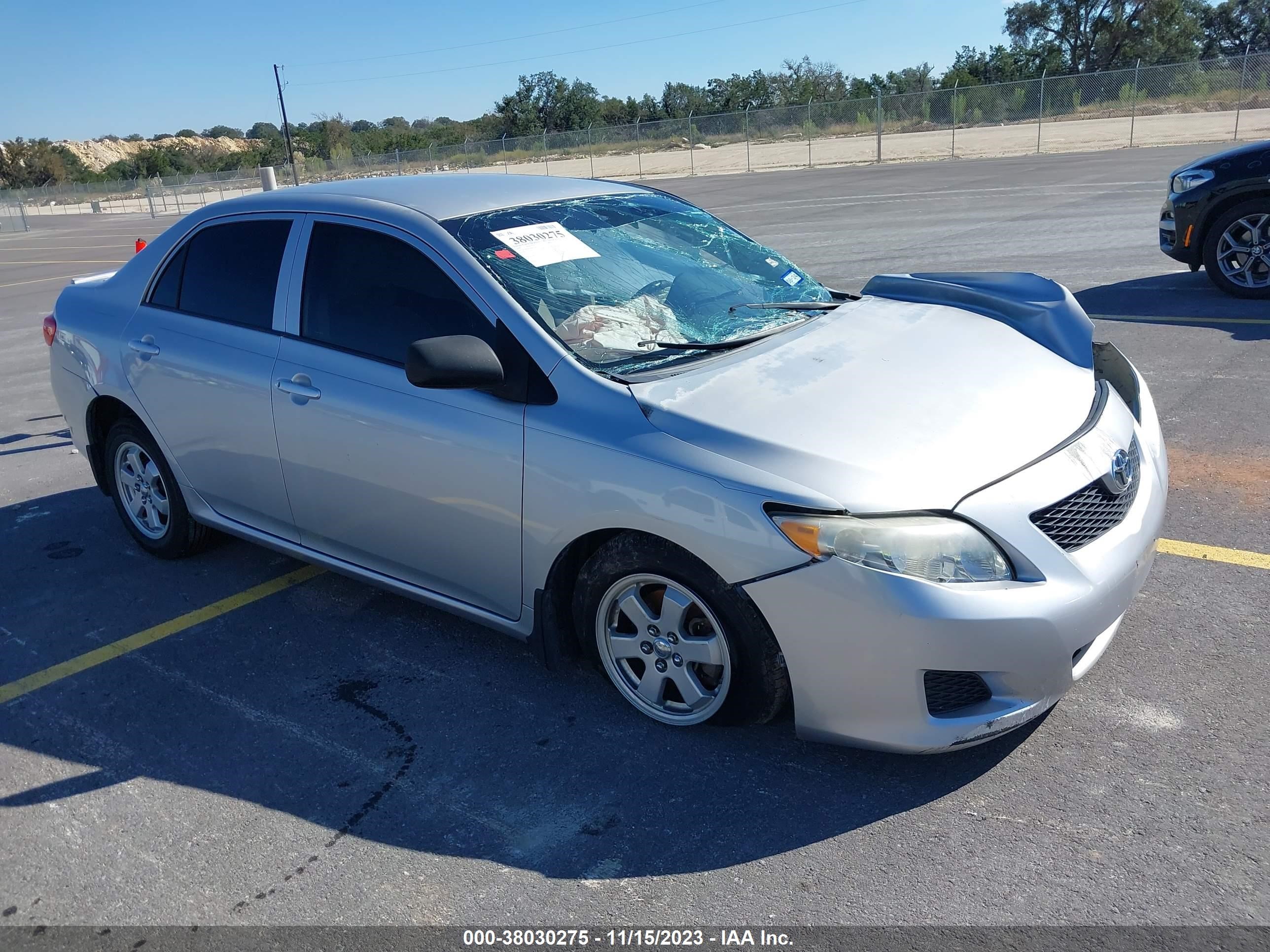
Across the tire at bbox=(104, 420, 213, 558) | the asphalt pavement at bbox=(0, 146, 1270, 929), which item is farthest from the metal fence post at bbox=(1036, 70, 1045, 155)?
the tire at bbox=(104, 420, 213, 558)

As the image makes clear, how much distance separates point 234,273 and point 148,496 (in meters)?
1.34

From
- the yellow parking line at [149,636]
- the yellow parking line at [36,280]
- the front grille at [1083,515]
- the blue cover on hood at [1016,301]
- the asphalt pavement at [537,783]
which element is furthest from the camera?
the yellow parking line at [36,280]

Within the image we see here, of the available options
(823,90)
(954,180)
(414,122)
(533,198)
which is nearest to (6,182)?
(414,122)

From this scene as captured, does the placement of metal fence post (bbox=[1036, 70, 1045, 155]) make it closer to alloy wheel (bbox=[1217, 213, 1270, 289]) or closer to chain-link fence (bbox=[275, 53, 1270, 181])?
chain-link fence (bbox=[275, 53, 1270, 181])

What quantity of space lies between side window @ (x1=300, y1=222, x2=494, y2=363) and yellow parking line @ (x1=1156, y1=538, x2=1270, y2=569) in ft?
9.83

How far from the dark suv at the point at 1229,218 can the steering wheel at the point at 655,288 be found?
6832mm

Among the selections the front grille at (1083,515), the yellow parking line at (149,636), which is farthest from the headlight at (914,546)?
the yellow parking line at (149,636)

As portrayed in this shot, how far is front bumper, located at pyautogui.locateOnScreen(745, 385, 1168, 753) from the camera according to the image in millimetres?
2729

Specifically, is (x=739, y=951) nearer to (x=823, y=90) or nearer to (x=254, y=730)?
(x=254, y=730)

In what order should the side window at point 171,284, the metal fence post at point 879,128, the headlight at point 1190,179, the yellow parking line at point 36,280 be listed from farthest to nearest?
the metal fence post at point 879,128
the yellow parking line at point 36,280
the headlight at point 1190,179
the side window at point 171,284

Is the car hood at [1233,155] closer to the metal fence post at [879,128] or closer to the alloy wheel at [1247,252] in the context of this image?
the alloy wheel at [1247,252]

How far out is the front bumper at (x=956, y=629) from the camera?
2729 mm

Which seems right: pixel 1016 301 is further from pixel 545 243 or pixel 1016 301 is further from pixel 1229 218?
pixel 1229 218

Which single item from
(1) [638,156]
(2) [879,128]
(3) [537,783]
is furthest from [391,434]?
(1) [638,156]
